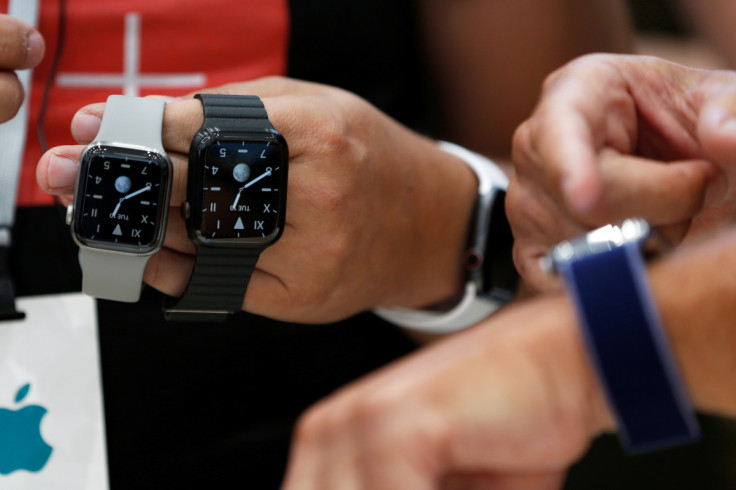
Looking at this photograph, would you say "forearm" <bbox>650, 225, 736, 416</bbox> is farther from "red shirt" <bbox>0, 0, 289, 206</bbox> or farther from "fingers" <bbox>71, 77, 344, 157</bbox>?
"red shirt" <bbox>0, 0, 289, 206</bbox>

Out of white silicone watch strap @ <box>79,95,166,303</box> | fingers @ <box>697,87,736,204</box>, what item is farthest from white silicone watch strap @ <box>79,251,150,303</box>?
fingers @ <box>697,87,736,204</box>

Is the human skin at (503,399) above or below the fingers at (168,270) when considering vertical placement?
above

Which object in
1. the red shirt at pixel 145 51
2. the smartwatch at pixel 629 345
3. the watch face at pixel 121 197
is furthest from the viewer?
the red shirt at pixel 145 51

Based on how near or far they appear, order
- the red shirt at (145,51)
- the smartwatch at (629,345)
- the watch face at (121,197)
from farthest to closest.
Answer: the red shirt at (145,51)
the watch face at (121,197)
the smartwatch at (629,345)

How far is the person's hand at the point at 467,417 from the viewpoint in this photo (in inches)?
12.1

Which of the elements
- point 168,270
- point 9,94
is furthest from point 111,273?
point 9,94

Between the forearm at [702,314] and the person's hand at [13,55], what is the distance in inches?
17.5

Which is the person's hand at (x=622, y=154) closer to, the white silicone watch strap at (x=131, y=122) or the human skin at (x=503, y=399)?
the human skin at (x=503, y=399)

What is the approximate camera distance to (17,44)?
0.50m

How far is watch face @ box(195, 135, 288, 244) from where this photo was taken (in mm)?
478

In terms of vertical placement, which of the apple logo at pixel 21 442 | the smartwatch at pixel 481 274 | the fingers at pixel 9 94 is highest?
the fingers at pixel 9 94

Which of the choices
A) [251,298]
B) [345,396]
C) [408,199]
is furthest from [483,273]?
[345,396]

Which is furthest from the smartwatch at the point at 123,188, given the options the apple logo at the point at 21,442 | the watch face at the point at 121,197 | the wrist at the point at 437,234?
the wrist at the point at 437,234

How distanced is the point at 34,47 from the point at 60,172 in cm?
12
